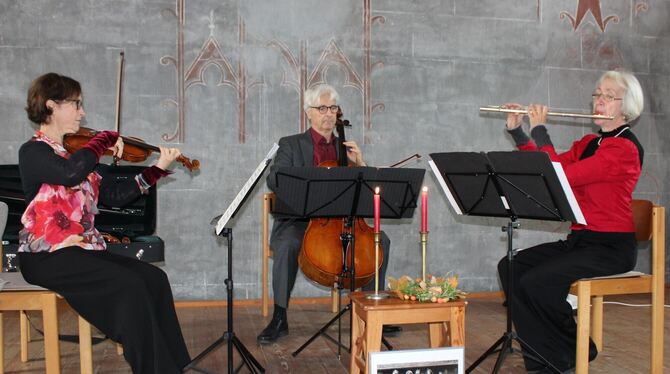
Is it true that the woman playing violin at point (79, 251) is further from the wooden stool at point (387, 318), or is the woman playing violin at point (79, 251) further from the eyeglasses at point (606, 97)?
the eyeglasses at point (606, 97)

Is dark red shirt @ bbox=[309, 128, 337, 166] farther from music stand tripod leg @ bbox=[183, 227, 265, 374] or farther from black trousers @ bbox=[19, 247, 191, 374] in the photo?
black trousers @ bbox=[19, 247, 191, 374]

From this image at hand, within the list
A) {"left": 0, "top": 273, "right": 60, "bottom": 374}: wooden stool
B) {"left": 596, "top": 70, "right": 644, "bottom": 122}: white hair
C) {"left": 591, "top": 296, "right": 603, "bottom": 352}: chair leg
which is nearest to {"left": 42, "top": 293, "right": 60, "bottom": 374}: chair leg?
{"left": 0, "top": 273, "right": 60, "bottom": 374}: wooden stool

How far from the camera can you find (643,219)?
119 inches

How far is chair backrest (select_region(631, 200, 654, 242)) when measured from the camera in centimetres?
298

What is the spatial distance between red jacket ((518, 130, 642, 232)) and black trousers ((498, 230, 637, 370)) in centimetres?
6

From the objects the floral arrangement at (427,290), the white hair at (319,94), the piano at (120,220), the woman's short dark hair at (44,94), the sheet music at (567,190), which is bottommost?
the floral arrangement at (427,290)

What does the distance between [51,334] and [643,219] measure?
100 inches

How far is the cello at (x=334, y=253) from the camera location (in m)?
3.23

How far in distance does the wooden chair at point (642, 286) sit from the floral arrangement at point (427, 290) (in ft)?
1.91

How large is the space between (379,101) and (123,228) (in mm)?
2012

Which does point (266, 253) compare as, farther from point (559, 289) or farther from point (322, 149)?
point (559, 289)

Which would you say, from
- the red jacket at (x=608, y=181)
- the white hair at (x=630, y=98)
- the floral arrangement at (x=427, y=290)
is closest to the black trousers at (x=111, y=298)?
the floral arrangement at (x=427, y=290)

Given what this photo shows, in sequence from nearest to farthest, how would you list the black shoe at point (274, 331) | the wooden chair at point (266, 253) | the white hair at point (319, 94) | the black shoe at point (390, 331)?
1. the black shoe at point (274, 331)
2. the black shoe at point (390, 331)
3. the white hair at point (319, 94)
4. the wooden chair at point (266, 253)

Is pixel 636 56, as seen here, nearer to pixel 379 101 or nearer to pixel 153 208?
pixel 379 101
